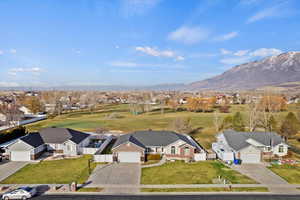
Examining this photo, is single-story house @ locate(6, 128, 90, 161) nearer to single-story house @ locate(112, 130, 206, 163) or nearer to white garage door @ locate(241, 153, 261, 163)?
single-story house @ locate(112, 130, 206, 163)

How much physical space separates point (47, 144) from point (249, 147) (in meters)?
40.4

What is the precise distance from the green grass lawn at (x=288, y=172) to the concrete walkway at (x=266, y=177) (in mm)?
981

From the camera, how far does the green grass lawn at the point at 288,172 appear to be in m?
28.3

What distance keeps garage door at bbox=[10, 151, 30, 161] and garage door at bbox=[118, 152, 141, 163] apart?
17525mm

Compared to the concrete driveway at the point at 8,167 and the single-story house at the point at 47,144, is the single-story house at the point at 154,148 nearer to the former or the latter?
the single-story house at the point at 47,144

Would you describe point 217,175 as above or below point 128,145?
below

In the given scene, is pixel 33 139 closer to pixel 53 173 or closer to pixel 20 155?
pixel 20 155

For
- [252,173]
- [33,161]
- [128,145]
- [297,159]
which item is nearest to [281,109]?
[297,159]

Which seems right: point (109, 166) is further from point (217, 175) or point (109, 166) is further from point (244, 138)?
point (244, 138)

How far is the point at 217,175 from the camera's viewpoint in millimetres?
29141

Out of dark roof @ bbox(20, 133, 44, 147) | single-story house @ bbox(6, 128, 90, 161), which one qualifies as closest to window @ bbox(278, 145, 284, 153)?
single-story house @ bbox(6, 128, 90, 161)

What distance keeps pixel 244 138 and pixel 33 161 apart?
41.8 m

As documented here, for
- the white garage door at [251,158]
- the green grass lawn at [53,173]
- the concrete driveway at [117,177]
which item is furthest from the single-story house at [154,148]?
the white garage door at [251,158]

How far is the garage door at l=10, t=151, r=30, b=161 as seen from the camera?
35.8m
